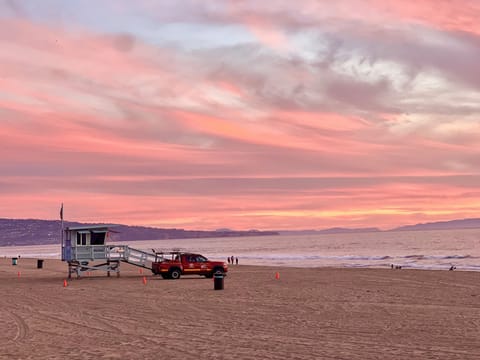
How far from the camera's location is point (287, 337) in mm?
15547

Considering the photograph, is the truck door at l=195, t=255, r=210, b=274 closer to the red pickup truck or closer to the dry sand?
the red pickup truck

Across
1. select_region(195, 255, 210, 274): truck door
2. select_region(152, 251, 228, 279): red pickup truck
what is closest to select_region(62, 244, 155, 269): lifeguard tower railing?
select_region(152, 251, 228, 279): red pickup truck

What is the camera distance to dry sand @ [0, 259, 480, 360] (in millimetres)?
13766

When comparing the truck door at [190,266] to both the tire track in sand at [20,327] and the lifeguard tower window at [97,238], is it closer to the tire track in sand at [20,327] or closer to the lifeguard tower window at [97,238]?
the lifeguard tower window at [97,238]

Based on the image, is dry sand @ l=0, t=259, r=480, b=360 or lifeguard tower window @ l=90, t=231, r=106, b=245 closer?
dry sand @ l=0, t=259, r=480, b=360

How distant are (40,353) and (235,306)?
10032mm

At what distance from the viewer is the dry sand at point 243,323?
45.2ft

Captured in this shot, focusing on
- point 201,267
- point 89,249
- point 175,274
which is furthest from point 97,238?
point 201,267

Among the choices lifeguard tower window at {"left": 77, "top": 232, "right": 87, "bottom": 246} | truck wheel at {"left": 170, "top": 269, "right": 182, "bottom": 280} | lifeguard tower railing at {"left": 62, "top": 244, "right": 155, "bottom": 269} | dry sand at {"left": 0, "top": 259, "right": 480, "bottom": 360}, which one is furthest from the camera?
lifeguard tower window at {"left": 77, "top": 232, "right": 87, "bottom": 246}

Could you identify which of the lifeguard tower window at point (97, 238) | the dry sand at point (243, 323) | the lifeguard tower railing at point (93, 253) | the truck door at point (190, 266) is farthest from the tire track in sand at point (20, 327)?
the lifeguard tower window at point (97, 238)

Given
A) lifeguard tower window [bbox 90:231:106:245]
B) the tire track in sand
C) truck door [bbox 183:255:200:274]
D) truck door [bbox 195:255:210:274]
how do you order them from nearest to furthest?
the tire track in sand < truck door [bbox 183:255:200:274] < truck door [bbox 195:255:210:274] < lifeguard tower window [bbox 90:231:106:245]

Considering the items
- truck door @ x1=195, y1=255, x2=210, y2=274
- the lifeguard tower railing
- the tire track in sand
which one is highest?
the lifeguard tower railing

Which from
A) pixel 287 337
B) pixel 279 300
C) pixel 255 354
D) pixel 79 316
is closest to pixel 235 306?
pixel 279 300

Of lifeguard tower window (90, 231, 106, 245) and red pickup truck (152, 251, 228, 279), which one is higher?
lifeguard tower window (90, 231, 106, 245)
